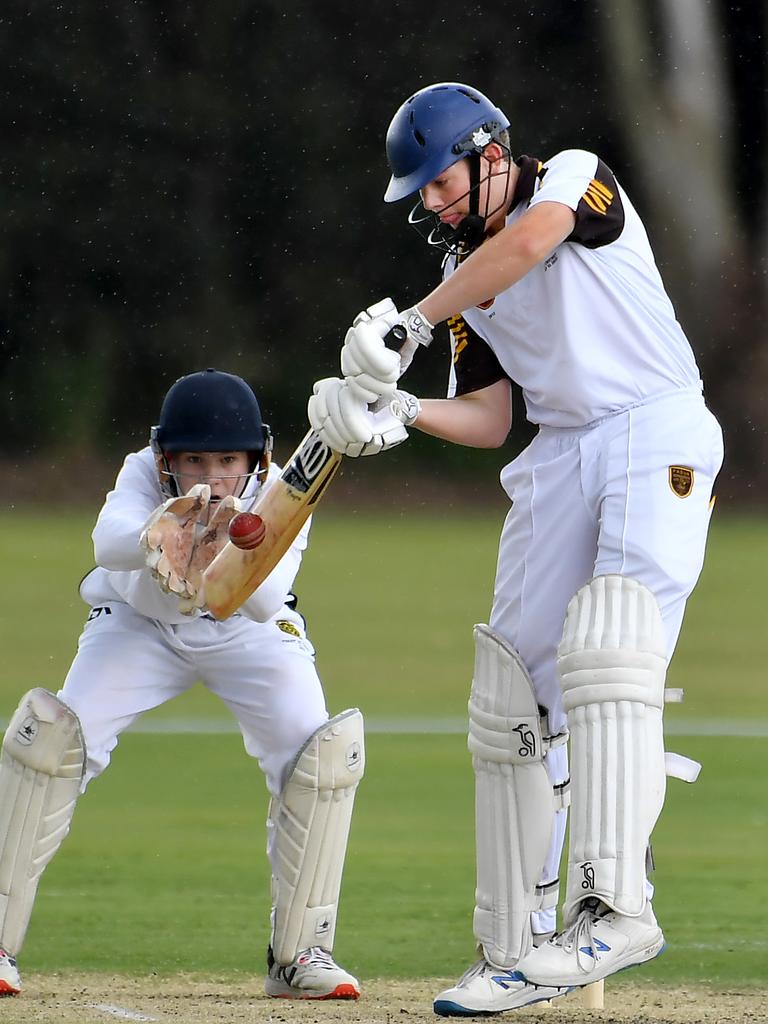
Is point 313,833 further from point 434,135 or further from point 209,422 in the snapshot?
point 434,135

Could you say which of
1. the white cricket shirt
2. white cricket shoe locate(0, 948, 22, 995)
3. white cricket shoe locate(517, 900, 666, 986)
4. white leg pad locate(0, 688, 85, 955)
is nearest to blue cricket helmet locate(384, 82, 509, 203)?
the white cricket shirt

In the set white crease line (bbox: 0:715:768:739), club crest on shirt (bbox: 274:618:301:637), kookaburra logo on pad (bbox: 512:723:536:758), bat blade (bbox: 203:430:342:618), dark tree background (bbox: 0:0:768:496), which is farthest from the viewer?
dark tree background (bbox: 0:0:768:496)

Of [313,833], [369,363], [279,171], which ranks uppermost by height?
[279,171]

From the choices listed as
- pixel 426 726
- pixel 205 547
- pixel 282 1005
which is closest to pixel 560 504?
pixel 205 547

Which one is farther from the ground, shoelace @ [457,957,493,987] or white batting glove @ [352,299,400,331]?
white batting glove @ [352,299,400,331]

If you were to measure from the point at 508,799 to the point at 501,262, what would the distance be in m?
0.98

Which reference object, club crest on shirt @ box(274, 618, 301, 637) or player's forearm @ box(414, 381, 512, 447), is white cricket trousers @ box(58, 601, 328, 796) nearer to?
club crest on shirt @ box(274, 618, 301, 637)

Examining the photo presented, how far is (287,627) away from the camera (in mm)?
4055

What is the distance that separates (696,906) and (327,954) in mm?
1458

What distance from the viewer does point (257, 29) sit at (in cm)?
2286

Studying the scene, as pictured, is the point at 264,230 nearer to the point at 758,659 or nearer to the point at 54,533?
the point at 54,533

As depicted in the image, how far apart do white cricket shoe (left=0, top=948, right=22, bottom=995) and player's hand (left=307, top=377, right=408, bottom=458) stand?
1.29m

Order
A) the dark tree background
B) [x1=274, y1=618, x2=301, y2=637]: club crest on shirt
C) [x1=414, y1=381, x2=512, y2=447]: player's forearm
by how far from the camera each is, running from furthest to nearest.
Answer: the dark tree background → [x1=274, y1=618, x2=301, y2=637]: club crest on shirt → [x1=414, y1=381, x2=512, y2=447]: player's forearm

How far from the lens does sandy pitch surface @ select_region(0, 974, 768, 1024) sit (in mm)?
3424
